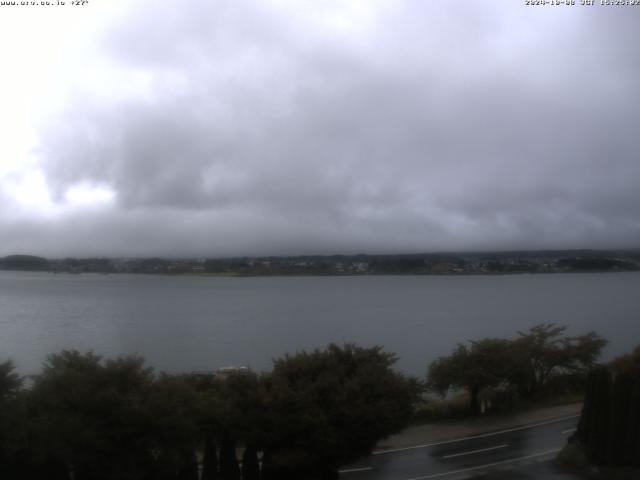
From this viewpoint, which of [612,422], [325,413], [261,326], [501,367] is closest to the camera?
[325,413]

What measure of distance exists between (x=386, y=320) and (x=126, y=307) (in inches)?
1514

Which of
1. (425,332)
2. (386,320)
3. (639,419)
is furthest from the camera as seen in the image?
(386,320)

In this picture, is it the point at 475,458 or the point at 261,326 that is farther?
the point at 261,326

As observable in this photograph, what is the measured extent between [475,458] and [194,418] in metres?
10.3

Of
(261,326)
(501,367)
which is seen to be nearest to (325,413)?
(501,367)

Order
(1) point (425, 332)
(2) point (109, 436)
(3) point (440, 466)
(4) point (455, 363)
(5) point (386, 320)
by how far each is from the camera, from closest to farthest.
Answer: (2) point (109, 436)
(3) point (440, 466)
(4) point (455, 363)
(1) point (425, 332)
(5) point (386, 320)

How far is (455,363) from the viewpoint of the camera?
3431 centimetres

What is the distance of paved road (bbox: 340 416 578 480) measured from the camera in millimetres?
20359

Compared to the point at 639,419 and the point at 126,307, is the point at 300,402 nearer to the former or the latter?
the point at 639,419

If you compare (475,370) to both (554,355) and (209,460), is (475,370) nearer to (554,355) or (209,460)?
(554,355)

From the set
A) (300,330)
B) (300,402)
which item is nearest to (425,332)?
(300,330)

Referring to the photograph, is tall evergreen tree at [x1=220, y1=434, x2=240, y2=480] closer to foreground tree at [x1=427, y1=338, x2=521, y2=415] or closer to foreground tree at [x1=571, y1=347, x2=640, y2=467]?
foreground tree at [x1=571, y1=347, x2=640, y2=467]

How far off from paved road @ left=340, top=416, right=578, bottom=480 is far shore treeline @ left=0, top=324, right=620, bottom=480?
2375mm

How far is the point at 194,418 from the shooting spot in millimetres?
16609
